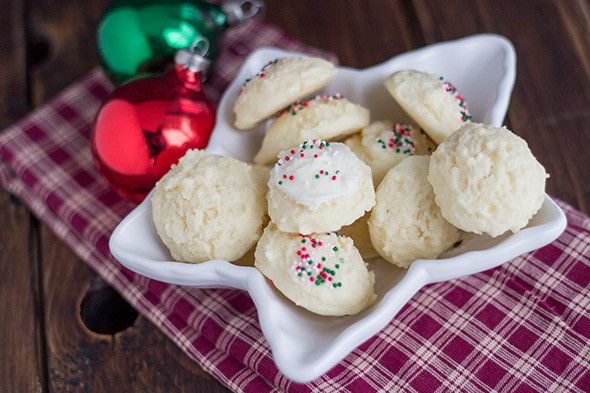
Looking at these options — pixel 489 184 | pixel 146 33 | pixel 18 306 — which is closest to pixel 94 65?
pixel 146 33

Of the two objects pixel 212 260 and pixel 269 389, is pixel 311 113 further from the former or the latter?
pixel 269 389

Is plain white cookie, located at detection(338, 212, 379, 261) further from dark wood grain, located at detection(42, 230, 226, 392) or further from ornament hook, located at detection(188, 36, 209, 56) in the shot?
ornament hook, located at detection(188, 36, 209, 56)

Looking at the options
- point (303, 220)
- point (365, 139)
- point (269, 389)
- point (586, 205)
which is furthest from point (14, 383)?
point (586, 205)

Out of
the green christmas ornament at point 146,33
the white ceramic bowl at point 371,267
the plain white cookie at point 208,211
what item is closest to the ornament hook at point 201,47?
the green christmas ornament at point 146,33

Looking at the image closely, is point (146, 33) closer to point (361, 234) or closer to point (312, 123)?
point (312, 123)

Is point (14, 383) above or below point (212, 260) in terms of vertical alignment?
below

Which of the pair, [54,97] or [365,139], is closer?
[365,139]
